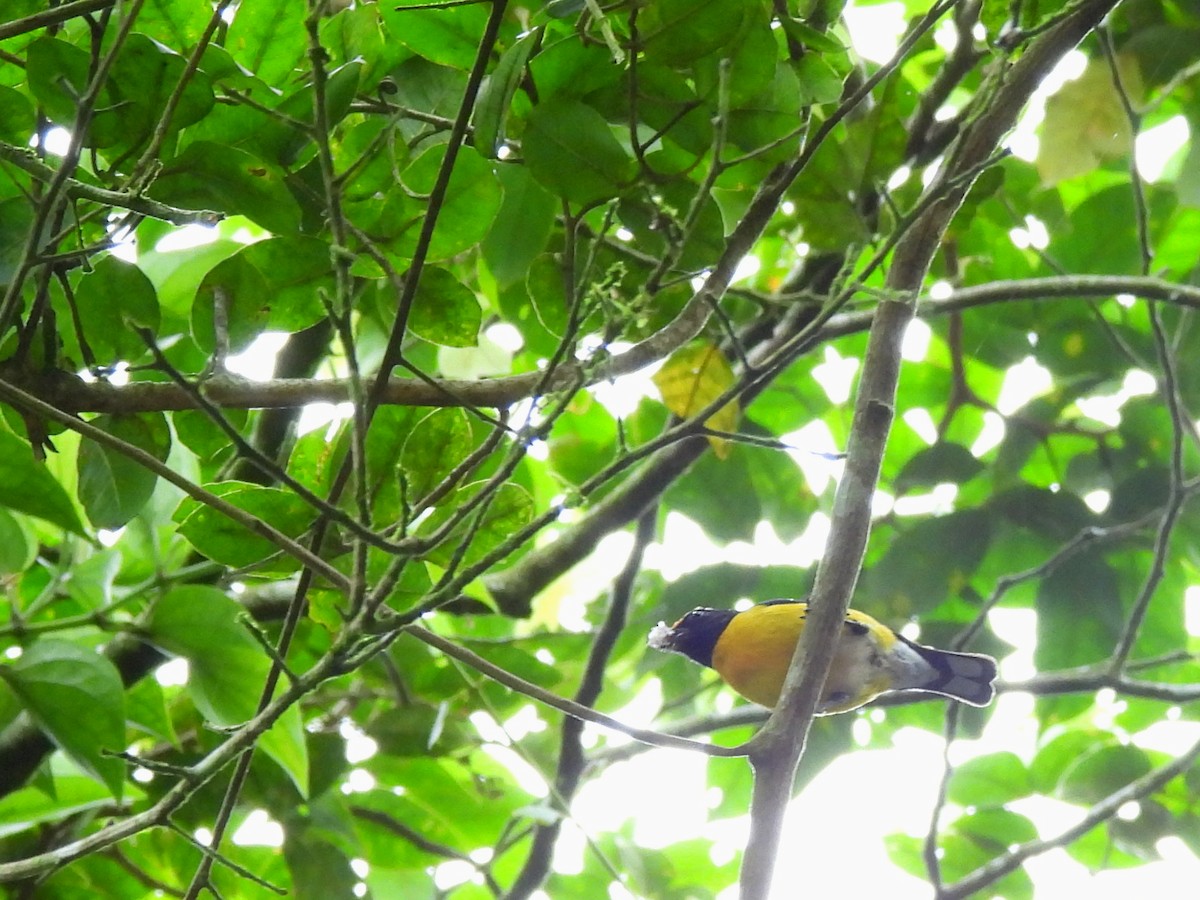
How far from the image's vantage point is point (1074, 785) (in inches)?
74.3

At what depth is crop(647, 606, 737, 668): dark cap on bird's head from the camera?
1848mm

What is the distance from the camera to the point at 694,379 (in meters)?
1.42

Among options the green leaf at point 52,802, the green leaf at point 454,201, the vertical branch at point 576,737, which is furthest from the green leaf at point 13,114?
the vertical branch at point 576,737

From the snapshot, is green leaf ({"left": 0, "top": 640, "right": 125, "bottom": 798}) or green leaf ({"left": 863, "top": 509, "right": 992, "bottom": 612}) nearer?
green leaf ({"left": 0, "top": 640, "right": 125, "bottom": 798})

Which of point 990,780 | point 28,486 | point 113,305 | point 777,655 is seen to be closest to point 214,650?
point 28,486

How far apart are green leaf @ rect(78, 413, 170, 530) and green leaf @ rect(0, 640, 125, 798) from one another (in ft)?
0.43

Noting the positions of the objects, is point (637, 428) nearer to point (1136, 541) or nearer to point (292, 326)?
point (1136, 541)

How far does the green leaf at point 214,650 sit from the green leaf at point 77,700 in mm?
107

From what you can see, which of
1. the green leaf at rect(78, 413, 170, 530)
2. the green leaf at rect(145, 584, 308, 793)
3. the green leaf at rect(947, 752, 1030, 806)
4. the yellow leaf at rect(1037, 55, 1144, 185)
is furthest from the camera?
the green leaf at rect(947, 752, 1030, 806)

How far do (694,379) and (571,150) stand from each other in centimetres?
50

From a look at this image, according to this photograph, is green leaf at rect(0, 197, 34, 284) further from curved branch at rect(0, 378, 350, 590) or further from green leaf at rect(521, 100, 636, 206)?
green leaf at rect(521, 100, 636, 206)

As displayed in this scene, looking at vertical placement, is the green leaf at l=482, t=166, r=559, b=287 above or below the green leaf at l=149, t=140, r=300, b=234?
above

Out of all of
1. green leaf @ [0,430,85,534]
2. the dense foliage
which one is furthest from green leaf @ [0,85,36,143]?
green leaf @ [0,430,85,534]

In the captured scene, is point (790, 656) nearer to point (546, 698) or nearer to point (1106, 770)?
point (1106, 770)
